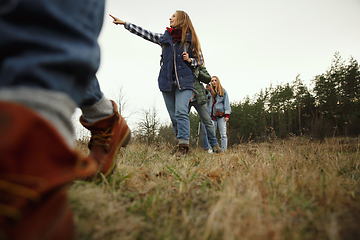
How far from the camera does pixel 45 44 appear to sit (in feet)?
1.73

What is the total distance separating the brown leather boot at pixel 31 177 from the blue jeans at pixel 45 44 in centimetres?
11

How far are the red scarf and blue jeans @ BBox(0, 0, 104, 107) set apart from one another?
107 inches

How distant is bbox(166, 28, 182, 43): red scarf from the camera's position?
316 cm

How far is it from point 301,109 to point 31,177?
127 feet

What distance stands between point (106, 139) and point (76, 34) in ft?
2.39

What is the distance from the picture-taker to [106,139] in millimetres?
1175

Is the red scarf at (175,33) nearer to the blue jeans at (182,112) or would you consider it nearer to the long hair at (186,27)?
the long hair at (186,27)

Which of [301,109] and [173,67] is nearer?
[173,67]

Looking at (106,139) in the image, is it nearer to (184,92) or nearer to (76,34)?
(76,34)

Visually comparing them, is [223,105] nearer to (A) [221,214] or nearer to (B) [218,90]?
(B) [218,90]

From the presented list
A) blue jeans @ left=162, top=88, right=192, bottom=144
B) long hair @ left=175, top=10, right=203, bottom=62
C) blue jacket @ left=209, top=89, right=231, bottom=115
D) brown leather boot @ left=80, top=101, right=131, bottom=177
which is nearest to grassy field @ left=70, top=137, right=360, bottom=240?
brown leather boot @ left=80, top=101, right=131, bottom=177

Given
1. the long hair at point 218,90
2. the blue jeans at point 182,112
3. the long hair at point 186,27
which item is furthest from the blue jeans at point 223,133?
the long hair at point 186,27

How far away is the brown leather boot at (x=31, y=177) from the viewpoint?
41cm

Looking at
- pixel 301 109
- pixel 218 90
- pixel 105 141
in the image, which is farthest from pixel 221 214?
pixel 301 109
